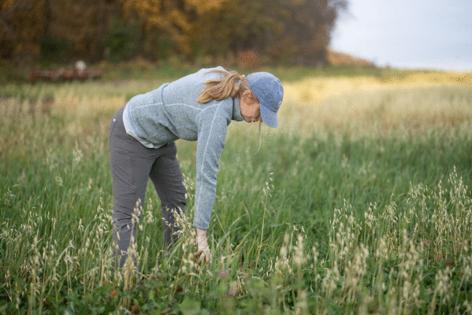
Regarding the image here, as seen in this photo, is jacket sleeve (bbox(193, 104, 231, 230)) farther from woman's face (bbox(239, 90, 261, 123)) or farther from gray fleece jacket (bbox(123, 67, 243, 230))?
woman's face (bbox(239, 90, 261, 123))

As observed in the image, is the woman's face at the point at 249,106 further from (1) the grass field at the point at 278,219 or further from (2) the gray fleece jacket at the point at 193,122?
(1) the grass field at the point at 278,219

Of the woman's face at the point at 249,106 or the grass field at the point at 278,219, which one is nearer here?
the grass field at the point at 278,219

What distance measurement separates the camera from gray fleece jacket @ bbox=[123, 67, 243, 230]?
108 inches

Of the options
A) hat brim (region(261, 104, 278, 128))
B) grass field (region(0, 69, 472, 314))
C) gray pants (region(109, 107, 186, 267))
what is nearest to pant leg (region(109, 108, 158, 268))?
gray pants (region(109, 107, 186, 267))

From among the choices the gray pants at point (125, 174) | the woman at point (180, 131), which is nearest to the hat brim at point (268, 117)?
the woman at point (180, 131)

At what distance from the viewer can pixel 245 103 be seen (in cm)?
286

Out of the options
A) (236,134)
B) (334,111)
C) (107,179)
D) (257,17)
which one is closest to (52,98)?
(236,134)

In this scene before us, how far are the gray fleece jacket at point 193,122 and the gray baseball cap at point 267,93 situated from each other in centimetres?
15

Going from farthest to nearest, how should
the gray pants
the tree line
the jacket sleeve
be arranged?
the tree line < the gray pants < the jacket sleeve

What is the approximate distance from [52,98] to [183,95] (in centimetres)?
983

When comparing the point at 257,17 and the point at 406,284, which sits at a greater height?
the point at 257,17

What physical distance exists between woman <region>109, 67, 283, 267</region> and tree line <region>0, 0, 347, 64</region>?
16065mm

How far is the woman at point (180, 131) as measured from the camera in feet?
9.07

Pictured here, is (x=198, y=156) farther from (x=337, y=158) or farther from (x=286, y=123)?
(x=286, y=123)
